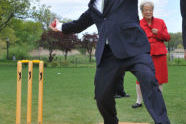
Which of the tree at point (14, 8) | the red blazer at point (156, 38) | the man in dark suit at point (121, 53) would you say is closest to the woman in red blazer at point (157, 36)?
the red blazer at point (156, 38)

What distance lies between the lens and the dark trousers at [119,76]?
3227 millimetres

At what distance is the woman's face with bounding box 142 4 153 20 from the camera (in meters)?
5.93

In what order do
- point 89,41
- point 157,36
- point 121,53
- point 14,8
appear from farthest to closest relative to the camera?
point 89,41, point 14,8, point 157,36, point 121,53

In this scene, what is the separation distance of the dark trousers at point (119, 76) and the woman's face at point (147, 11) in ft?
8.44

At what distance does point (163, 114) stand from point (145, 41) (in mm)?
845

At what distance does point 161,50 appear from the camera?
6.17 meters

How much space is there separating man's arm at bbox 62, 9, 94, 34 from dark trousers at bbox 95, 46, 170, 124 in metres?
0.67

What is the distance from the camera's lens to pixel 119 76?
360 centimetres

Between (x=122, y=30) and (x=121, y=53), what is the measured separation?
260 millimetres

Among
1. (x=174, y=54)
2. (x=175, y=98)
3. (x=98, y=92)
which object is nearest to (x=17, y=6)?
(x=174, y=54)

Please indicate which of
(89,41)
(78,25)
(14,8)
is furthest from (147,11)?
(89,41)

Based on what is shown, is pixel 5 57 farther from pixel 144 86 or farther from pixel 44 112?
pixel 144 86

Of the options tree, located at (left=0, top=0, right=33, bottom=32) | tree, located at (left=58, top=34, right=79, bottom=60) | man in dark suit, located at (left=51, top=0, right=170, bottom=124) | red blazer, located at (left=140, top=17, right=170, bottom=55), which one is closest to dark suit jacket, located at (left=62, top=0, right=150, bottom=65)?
man in dark suit, located at (left=51, top=0, right=170, bottom=124)

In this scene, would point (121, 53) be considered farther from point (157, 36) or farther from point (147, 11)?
point (147, 11)
